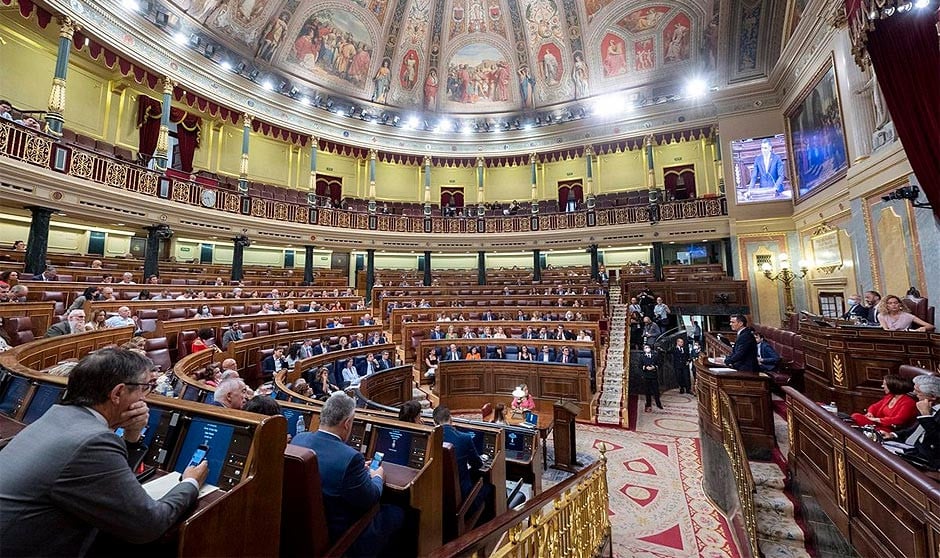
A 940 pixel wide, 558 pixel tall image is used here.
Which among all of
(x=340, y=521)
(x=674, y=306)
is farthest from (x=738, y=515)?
(x=674, y=306)

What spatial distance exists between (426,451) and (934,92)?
7.41m

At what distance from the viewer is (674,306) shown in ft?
39.8

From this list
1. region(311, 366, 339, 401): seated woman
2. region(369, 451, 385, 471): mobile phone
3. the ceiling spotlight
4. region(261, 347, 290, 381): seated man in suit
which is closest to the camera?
region(369, 451, 385, 471): mobile phone

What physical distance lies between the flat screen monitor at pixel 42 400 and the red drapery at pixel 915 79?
8892 mm

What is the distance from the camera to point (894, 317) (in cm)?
490

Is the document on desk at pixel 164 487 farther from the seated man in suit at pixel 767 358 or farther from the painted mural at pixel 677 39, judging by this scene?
the painted mural at pixel 677 39

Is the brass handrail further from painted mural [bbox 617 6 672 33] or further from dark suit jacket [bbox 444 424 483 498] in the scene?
painted mural [bbox 617 6 672 33]

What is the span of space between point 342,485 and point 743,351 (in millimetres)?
4617

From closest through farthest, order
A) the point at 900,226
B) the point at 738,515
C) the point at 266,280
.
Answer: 1. the point at 738,515
2. the point at 900,226
3. the point at 266,280

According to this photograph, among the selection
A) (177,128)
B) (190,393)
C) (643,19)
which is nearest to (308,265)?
(177,128)

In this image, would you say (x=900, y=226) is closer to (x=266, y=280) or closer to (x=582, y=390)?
(x=582, y=390)

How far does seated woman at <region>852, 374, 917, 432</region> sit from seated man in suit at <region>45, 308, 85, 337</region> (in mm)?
8059

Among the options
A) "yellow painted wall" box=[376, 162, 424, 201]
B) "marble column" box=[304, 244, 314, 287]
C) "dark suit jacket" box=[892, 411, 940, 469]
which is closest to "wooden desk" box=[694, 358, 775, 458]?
"dark suit jacket" box=[892, 411, 940, 469]

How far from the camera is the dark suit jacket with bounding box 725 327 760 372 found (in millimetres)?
4520
